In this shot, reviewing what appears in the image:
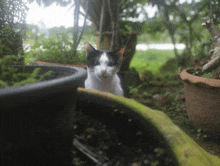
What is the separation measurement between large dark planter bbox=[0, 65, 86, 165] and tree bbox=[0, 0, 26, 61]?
0.38m

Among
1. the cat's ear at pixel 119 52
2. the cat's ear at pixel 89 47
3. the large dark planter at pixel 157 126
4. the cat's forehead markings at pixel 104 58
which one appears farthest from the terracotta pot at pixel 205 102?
the large dark planter at pixel 157 126

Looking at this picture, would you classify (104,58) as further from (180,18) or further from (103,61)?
(180,18)

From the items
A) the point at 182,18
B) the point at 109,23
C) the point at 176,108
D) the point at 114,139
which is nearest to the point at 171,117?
the point at 176,108

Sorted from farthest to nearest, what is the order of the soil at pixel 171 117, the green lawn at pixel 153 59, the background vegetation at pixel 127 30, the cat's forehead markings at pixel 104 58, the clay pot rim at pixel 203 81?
the green lawn at pixel 153 59, the cat's forehead markings at pixel 104 58, the clay pot rim at pixel 203 81, the background vegetation at pixel 127 30, the soil at pixel 171 117

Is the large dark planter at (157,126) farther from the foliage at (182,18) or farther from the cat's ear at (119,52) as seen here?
the foliage at (182,18)

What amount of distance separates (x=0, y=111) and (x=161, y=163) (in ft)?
1.23

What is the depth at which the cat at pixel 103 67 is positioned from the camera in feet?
4.42

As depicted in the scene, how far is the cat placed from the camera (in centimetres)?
135

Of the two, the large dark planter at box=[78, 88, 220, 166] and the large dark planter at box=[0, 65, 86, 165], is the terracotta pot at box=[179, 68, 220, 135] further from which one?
the large dark planter at box=[0, 65, 86, 165]

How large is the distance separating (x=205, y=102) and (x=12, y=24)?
1.30 metres

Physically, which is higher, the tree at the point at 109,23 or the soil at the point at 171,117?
the tree at the point at 109,23

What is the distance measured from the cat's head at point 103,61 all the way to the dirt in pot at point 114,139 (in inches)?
30.1

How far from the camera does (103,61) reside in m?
1.35

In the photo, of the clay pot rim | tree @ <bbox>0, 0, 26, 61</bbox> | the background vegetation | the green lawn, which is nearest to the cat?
the background vegetation
